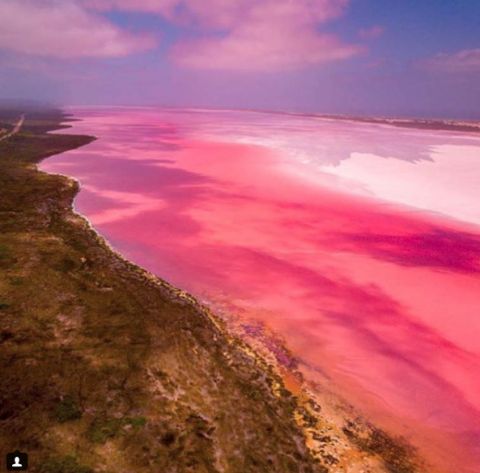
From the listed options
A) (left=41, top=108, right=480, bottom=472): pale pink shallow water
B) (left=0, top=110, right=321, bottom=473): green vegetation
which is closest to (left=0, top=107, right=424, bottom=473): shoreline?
(left=0, top=110, right=321, bottom=473): green vegetation

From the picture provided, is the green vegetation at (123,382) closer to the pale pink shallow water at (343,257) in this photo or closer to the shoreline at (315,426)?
the shoreline at (315,426)

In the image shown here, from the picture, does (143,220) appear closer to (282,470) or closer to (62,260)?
(62,260)

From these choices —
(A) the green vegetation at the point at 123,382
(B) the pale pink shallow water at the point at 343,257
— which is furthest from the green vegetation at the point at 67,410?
(B) the pale pink shallow water at the point at 343,257

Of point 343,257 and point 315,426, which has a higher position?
point 343,257

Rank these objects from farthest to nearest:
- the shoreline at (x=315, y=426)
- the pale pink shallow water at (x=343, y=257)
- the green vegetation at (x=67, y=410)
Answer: the pale pink shallow water at (x=343, y=257)
the shoreline at (x=315, y=426)
the green vegetation at (x=67, y=410)

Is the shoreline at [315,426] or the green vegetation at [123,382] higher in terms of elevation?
the green vegetation at [123,382]

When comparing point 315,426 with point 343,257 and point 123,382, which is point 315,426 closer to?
point 123,382

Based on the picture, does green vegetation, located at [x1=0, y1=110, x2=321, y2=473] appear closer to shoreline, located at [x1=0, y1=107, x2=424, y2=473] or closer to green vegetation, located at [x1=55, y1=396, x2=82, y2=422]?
green vegetation, located at [x1=55, y1=396, x2=82, y2=422]

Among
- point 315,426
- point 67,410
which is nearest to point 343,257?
point 315,426

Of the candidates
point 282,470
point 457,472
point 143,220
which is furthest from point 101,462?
point 143,220
